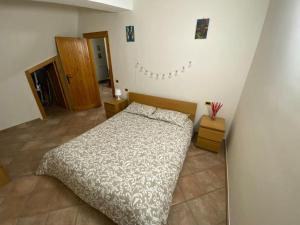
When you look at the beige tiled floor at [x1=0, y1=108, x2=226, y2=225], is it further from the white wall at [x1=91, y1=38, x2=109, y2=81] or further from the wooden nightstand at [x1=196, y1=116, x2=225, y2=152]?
the white wall at [x1=91, y1=38, x2=109, y2=81]

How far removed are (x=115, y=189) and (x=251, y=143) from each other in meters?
1.41

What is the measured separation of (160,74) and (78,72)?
2.39 metres

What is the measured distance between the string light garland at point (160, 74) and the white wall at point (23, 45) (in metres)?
2.21

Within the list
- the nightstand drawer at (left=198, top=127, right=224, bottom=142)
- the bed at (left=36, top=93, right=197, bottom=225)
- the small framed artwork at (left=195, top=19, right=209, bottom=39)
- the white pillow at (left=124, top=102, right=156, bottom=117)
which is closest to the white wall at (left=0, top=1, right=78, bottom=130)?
the bed at (left=36, top=93, right=197, bottom=225)

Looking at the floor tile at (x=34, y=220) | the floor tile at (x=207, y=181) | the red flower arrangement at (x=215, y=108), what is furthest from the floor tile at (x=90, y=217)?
the red flower arrangement at (x=215, y=108)

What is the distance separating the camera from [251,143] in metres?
1.40

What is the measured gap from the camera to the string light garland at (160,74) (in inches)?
101

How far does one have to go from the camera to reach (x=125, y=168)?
4.99 feet

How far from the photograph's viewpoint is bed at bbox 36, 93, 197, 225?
1.25 m

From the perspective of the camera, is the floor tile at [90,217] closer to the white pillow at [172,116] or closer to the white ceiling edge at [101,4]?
the white pillow at [172,116]

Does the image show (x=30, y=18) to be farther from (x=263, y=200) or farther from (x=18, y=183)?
(x=263, y=200)

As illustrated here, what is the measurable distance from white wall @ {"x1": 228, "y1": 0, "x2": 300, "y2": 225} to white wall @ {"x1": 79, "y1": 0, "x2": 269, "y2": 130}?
44 cm

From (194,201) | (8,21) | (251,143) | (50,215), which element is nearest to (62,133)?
(50,215)

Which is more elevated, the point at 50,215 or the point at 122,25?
the point at 122,25
